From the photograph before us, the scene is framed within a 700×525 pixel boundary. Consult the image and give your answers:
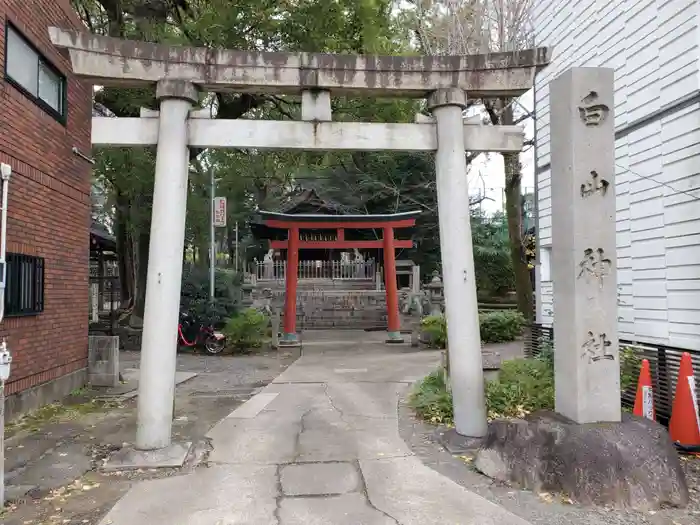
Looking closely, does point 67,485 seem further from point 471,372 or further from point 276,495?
point 471,372

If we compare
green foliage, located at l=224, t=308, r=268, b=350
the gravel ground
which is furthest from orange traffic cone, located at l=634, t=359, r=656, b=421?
green foliage, located at l=224, t=308, r=268, b=350

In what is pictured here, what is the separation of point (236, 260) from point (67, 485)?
31671mm

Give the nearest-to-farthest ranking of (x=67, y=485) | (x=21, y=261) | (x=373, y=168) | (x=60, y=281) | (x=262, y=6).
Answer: (x=67, y=485)
(x=21, y=261)
(x=60, y=281)
(x=262, y=6)
(x=373, y=168)

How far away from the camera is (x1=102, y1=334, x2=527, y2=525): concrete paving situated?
13.5 ft

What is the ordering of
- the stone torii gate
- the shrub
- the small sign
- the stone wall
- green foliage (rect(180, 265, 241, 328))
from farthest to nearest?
the stone wall
the small sign
green foliage (rect(180, 265, 241, 328))
the shrub
the stone torii gate

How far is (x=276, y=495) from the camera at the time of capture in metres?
4.52

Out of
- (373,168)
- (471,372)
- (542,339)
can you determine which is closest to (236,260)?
(373,168)

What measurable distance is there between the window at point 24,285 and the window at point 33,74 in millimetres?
2271

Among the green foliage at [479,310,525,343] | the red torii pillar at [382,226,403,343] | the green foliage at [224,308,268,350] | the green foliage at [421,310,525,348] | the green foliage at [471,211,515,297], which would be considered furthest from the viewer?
the green foliage at [471,211,515,297]

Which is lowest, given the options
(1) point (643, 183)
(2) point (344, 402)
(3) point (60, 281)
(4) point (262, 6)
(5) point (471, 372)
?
(2) point (344, 402)

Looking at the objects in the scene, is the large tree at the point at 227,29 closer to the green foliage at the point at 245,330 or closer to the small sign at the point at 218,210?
the small sign at the point at 218,210

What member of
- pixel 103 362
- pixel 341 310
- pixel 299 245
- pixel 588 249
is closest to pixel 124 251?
pixel 299 245

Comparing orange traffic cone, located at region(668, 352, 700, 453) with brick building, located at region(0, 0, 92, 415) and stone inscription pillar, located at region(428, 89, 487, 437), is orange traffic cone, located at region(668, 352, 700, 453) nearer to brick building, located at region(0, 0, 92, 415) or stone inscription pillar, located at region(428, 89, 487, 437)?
stone inscription pillar, located at region(428, 89, 487, 437)

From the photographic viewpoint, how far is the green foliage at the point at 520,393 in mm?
6871
